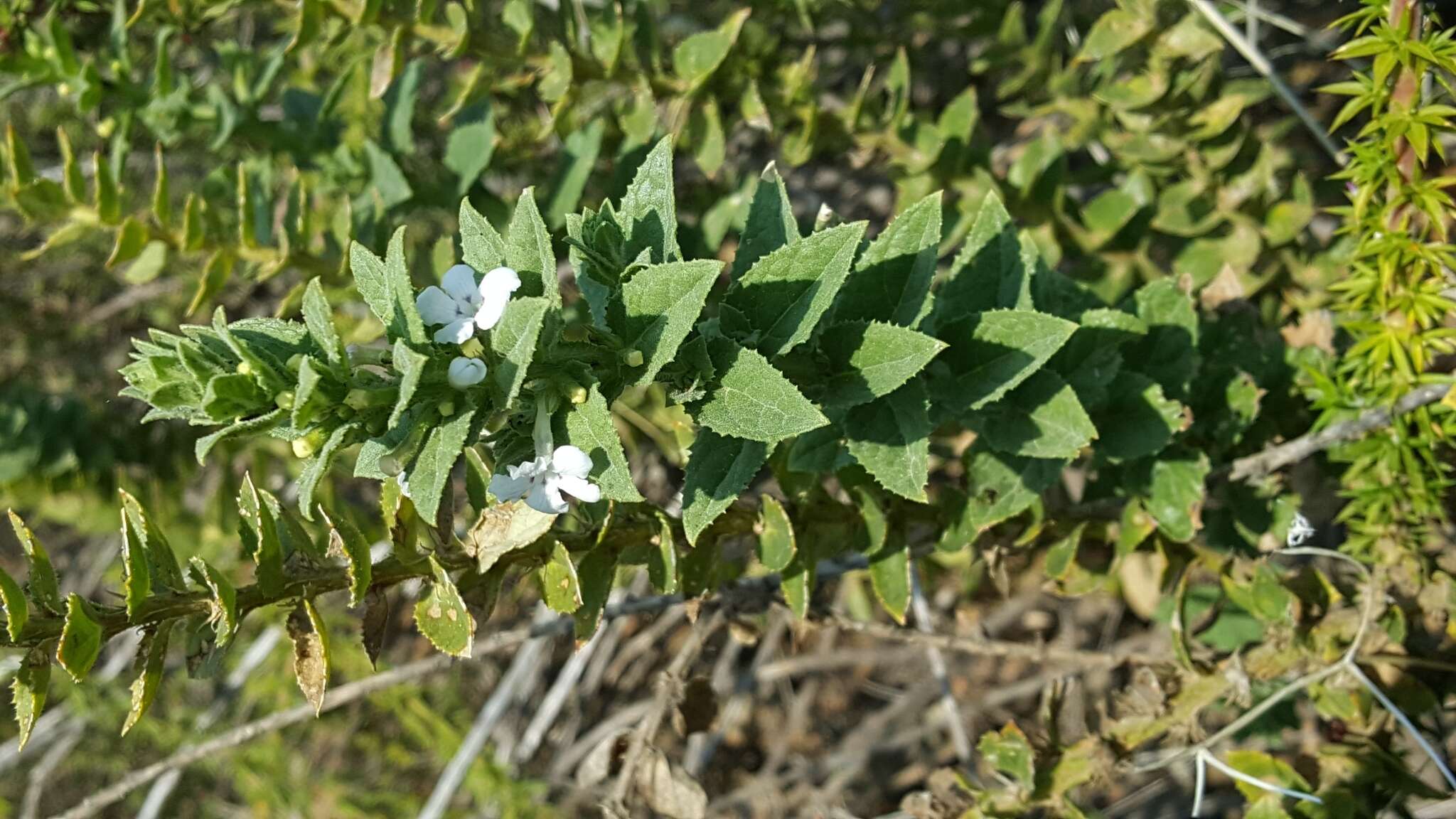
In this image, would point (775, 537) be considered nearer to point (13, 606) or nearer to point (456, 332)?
point (456, 332)

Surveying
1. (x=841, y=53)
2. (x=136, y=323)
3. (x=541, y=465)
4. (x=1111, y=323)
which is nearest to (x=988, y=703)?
(x=1111, y=323)

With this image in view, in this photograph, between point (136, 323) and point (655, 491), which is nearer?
point (655, 491)

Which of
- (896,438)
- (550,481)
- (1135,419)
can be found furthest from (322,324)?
(1135,419)

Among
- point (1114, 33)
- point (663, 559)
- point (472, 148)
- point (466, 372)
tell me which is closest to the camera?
point (466, 372)

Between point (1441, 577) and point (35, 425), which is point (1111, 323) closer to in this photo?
point (1441, 577)

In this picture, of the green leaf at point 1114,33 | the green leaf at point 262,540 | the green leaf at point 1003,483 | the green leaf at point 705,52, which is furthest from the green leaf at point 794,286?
the green leaf at point 1114,33

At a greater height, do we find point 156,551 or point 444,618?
point 156,551

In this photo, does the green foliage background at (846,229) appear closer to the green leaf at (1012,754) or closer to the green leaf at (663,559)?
the green leaf at (1012,754)
